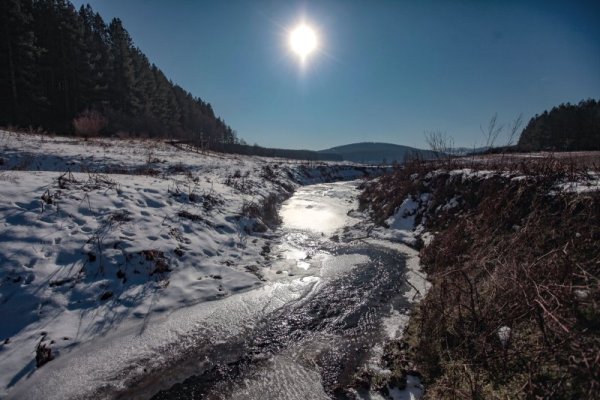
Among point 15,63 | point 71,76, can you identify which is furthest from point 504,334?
point 71,76

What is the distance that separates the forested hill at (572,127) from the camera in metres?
49.5

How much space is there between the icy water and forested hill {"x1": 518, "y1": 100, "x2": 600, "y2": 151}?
179 feet

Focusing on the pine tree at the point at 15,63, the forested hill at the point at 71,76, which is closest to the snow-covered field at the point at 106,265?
the forested hill at the point at 71,76

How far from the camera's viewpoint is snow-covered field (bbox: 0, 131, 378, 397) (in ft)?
12.6

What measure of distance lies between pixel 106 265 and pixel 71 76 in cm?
3964

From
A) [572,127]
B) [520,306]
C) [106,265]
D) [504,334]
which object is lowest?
[106,265]

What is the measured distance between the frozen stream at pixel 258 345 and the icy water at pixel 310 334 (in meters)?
0.01

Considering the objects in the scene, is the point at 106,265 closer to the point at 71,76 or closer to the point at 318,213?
the point at 318,213

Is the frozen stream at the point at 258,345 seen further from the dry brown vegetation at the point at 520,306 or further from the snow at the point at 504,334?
the snow at the point at 504,334

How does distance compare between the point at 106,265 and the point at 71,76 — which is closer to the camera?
the point at 106,265

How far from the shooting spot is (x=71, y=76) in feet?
112

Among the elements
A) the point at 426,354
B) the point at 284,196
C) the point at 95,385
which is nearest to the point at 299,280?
the point at 426,354

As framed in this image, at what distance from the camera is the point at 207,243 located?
714 centimetres

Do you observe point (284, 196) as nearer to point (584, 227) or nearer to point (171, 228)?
point (171, 228)
